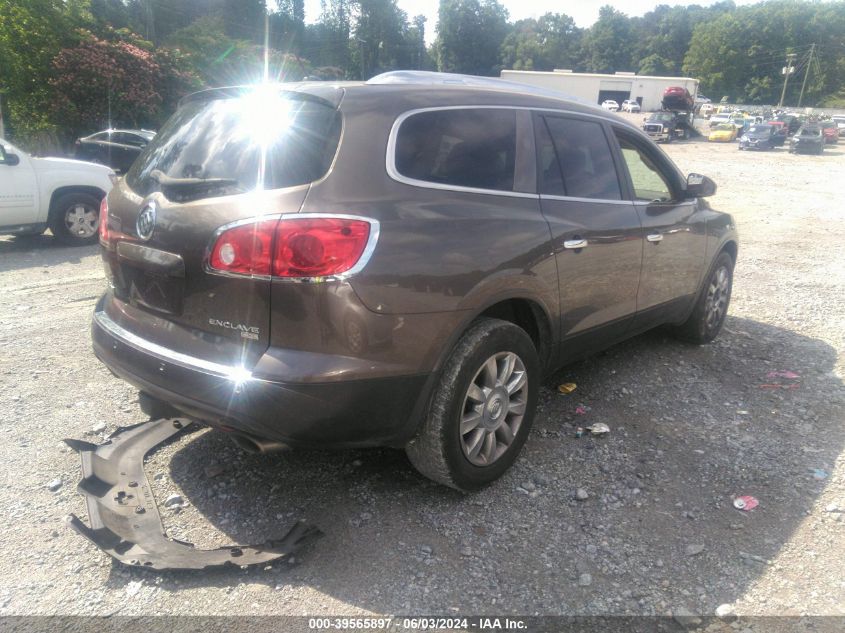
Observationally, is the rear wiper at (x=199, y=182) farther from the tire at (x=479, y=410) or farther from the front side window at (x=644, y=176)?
the front side window at (x=644, y=176)

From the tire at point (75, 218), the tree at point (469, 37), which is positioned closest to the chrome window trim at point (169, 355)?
the tire at point (75, 218)

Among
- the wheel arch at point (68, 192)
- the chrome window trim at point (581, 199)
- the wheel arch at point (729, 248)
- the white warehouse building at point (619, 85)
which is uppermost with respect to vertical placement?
the white warehouse building at point (619, 85)

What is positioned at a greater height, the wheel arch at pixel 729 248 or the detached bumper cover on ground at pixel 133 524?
the wheel arch at pixel 729 248

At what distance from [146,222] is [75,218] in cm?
721

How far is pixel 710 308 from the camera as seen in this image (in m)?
5.24

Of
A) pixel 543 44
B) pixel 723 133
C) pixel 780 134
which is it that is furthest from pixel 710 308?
pixel 543 44

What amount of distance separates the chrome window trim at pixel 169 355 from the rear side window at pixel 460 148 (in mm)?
1062

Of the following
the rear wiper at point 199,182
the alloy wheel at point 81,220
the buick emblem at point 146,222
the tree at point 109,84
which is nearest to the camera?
the rear wiper at point 199,182

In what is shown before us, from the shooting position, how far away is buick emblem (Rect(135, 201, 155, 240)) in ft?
8.84

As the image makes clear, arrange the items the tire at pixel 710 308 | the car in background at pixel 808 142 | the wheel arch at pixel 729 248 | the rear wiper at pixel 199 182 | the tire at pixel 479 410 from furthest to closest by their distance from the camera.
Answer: the car in background at pixel 808 142
the wheel arch at pixel 729 248
the tire at pixel 710 308
the tire at pixel 479 410
the rear wiper at pixel 199 182

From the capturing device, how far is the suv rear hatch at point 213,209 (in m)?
2.46

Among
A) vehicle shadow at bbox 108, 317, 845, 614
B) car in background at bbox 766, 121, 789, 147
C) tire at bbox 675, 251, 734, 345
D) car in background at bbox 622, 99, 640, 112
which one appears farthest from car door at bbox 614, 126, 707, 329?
car in background at bbox 622, 99, 640, 112

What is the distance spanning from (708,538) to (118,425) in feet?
10.6

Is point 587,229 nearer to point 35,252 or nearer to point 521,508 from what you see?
point 521,508
